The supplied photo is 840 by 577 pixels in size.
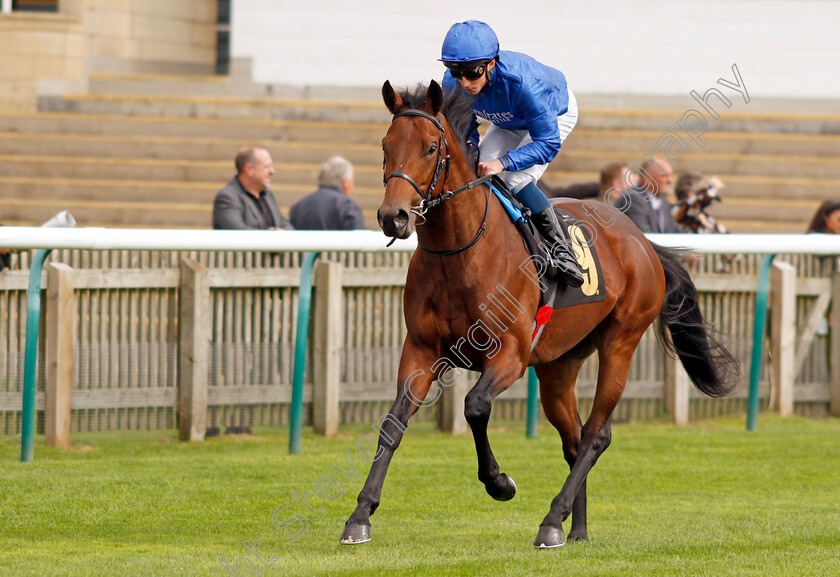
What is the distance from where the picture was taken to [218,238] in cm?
670

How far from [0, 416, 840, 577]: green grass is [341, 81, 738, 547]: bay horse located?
11.5 inches

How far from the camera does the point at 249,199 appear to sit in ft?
26.6

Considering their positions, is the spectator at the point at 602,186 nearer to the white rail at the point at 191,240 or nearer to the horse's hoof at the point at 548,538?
the white rail at the point at 191,240

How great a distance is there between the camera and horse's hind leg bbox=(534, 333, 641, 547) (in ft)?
15.8

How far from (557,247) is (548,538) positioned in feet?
4.03

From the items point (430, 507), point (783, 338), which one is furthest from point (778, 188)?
point (430, 507)

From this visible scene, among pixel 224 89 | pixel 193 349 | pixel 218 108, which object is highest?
pixel 224 89

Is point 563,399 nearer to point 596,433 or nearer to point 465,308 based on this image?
point 596,433

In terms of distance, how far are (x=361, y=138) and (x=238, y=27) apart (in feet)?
7.88

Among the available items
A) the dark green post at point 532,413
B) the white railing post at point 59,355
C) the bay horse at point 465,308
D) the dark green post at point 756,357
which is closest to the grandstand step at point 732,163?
the dark green post at point 756,357

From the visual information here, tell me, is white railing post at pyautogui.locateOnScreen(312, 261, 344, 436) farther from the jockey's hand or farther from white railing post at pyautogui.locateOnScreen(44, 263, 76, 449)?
the jockey's hand

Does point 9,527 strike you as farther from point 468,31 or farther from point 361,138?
point 361,138

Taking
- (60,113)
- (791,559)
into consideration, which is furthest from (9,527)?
(60,113)

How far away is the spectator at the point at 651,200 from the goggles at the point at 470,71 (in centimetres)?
359
